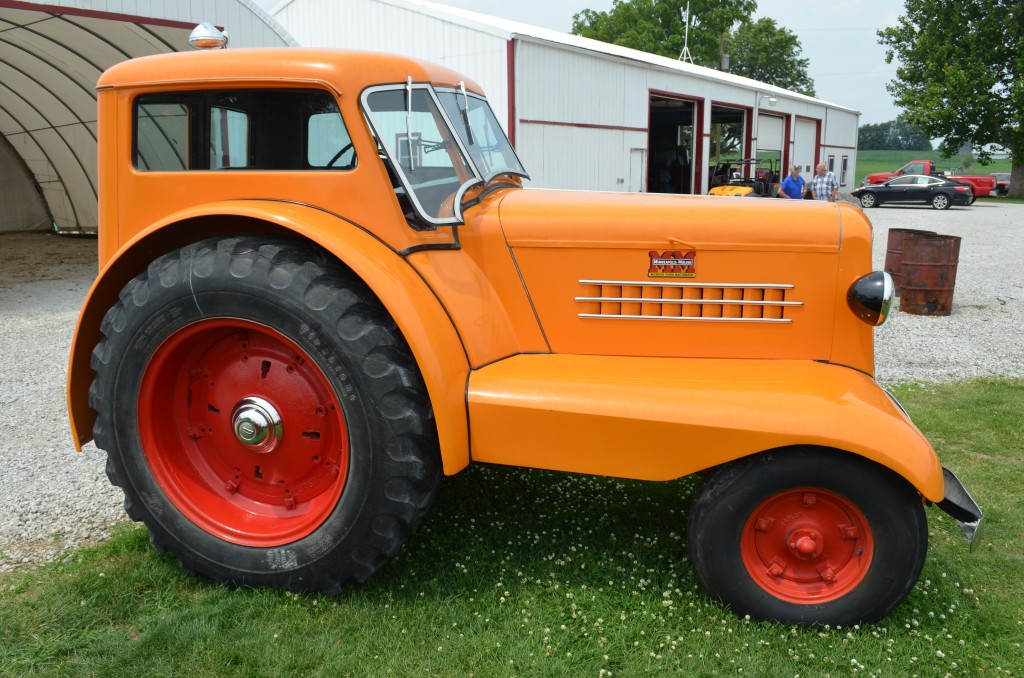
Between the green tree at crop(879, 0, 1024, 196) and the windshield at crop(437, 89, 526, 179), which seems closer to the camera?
the windshield at crop(437, 89, 526, 179)

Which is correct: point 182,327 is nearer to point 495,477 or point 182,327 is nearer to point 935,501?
point 495,477

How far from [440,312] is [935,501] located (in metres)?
1.94

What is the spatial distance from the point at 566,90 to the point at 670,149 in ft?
30.0

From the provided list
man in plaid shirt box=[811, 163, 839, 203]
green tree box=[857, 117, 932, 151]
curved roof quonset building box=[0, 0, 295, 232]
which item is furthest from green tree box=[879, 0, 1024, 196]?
green tree box=[857, 117, 932, 151]

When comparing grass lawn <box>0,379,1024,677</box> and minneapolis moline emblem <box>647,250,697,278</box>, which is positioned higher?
minneapolis moline emblem <box>647,250,697,278</box>

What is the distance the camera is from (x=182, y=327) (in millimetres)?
3062

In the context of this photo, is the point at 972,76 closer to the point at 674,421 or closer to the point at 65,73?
the point at 65,73

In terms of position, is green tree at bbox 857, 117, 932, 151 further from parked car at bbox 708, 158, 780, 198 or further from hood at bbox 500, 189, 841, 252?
hood at bbox 500, 189, 841, 252

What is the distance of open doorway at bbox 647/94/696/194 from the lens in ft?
80.0

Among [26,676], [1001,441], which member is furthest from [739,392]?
[1001,441]

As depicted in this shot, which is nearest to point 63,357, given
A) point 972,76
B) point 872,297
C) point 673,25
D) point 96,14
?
point 96,14

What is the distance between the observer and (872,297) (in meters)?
3.10

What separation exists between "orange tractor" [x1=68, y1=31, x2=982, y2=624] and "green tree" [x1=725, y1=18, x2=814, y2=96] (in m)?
59.3

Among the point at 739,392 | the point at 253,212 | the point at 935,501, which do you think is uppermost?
the point at 253,212
